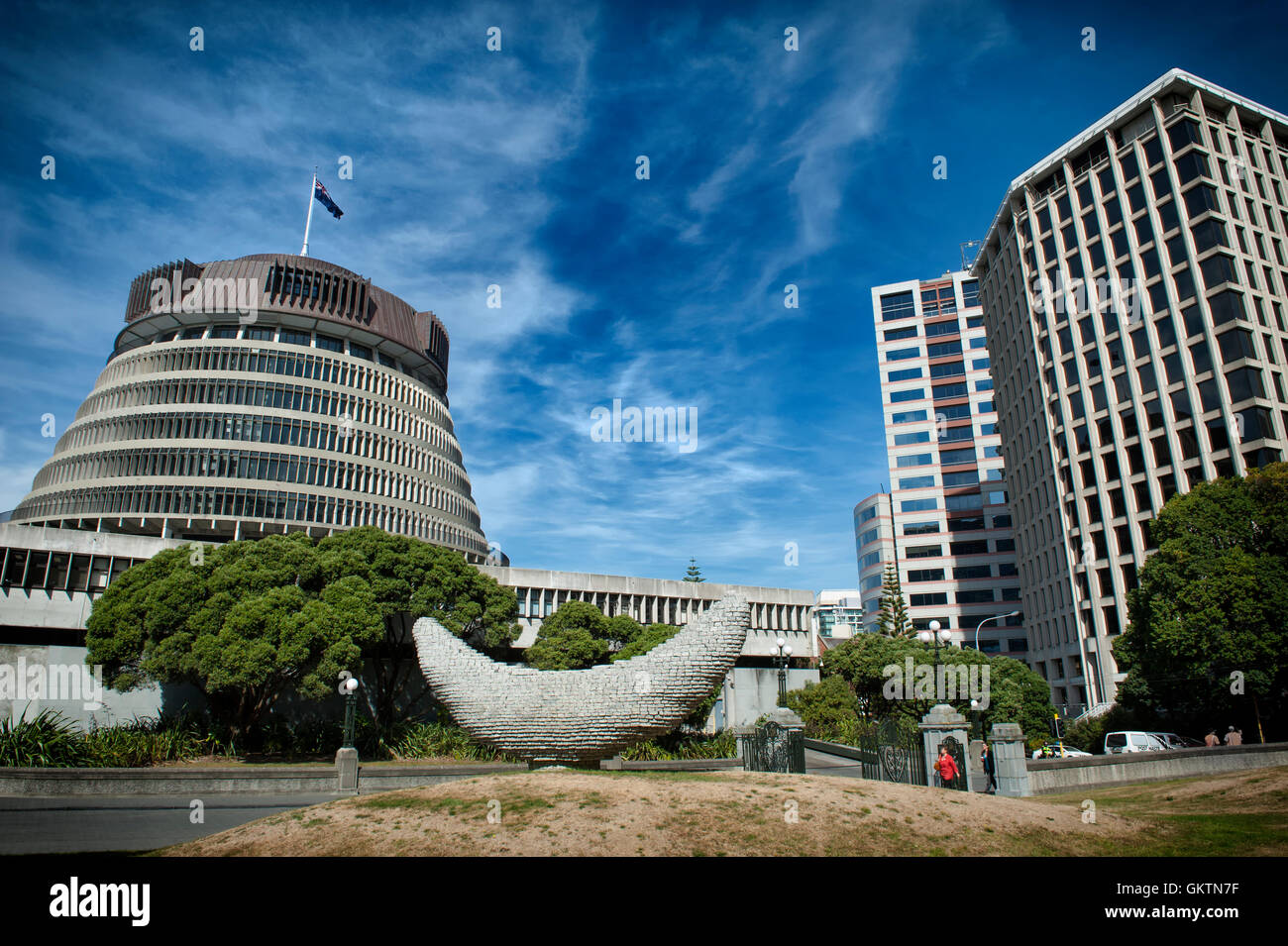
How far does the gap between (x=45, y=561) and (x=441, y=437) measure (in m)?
38.8

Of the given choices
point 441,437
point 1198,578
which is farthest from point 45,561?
point 1198,578

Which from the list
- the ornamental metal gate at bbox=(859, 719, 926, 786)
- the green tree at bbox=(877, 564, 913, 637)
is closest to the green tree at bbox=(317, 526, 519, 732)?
the ornamental metal gate at bbox=(859, 719, 926, 786)

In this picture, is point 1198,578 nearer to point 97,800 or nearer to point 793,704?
point 793,704

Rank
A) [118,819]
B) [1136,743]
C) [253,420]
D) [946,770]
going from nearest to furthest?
1. [118,819]
2. [946,770]
3. [1136,743]
4. [253,420]

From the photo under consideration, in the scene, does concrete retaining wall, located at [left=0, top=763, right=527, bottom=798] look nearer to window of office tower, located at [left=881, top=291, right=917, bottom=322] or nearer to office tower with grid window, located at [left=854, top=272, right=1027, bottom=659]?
office tower with grid window, located at [left=854, top=272, right=1027, bottom=659]

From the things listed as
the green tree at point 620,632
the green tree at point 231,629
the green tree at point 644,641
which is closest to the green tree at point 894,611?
the green tree at point 644,641

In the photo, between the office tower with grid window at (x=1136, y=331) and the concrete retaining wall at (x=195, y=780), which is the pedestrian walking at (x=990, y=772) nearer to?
the concrete retaining wall at (x=195, y=780)

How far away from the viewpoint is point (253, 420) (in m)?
62.2

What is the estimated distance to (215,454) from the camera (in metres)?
60.4

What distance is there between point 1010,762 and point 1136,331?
46465mm

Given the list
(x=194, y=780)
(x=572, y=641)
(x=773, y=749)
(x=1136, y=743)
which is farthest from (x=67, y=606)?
(x=1136, y=743)

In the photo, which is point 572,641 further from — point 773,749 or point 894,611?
point 894,611

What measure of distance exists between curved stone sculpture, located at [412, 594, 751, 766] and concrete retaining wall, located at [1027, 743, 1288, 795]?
11979mm

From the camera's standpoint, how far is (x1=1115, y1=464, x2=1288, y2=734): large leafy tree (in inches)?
1238
